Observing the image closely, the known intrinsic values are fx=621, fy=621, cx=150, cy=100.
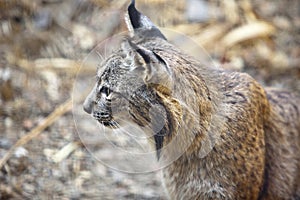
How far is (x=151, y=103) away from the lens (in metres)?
2.88

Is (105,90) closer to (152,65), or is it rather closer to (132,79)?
(132,79)

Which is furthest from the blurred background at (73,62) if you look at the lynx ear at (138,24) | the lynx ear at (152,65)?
the lynx ear at (152,65)

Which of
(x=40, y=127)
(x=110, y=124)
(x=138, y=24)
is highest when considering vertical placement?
(x=138, y=24)

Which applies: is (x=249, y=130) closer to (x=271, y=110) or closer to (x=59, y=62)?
(x=271, y=110)

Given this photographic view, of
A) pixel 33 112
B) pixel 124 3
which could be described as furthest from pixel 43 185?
pixel 124 3

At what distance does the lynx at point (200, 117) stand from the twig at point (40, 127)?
56.4 inches

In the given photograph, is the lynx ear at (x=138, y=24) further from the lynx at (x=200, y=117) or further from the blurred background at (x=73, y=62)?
the blurred background at (x=73, y=62)

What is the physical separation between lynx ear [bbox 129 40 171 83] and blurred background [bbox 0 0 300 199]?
1.27 metres

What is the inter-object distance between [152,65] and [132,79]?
0.22 metres

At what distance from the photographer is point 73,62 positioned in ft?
17.9

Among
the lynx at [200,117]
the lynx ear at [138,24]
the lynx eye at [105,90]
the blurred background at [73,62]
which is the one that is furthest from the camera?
the blurred background at [73,62]

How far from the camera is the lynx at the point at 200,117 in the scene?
287cm

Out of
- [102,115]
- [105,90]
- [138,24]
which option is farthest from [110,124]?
[138,24]

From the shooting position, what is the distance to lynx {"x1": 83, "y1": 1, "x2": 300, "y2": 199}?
2.87 meters
